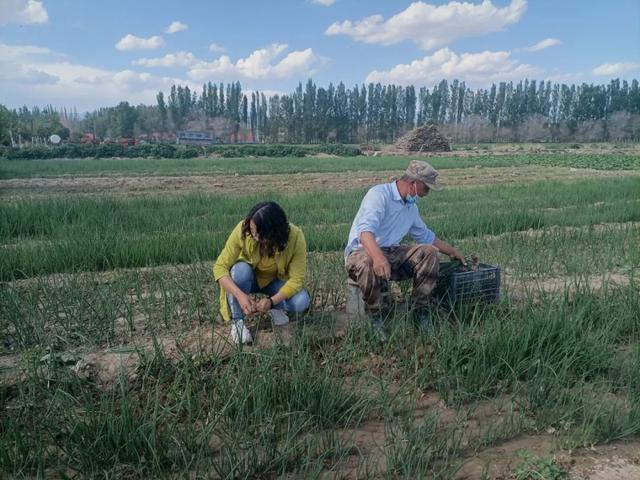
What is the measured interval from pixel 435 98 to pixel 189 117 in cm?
3646

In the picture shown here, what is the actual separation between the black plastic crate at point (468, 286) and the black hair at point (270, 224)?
1.14 meters

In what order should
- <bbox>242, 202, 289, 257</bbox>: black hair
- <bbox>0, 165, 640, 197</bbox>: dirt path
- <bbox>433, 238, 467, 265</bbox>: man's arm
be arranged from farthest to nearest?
<bbox>0, 165, 640, 197</bbox>: dirt path < <bbox>433, 238, 467, 265</bbox>: man's arm < <bbox>242, 202, 289, 257</bbox>: black hair

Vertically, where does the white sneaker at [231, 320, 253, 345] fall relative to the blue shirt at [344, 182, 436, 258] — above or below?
below

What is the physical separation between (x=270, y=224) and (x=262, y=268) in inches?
19.6

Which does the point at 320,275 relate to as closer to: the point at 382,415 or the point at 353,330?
the point at 353,330

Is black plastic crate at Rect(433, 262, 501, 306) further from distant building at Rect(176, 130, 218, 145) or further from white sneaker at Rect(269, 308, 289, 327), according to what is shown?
distant building at Rect(176, 130, 218, 145)

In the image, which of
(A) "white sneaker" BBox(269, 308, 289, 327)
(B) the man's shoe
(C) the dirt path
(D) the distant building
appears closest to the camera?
(B) the man's shoe

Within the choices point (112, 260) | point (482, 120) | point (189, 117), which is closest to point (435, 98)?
point (482, 120)

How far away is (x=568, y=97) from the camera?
7450 cm

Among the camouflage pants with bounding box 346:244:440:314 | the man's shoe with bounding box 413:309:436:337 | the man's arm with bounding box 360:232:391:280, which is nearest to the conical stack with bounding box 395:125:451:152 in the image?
the camouflage pants with bounding box 346:244:440:314

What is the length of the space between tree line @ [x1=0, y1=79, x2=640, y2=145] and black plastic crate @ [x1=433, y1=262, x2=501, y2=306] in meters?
58.7

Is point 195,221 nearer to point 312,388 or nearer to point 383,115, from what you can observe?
point 312,388

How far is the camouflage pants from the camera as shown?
10.0 ft

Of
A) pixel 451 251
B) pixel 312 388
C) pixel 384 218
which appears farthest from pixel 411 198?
pixel 312 388
